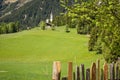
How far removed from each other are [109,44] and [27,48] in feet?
341

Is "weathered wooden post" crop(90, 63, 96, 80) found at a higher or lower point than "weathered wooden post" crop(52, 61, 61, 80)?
lower

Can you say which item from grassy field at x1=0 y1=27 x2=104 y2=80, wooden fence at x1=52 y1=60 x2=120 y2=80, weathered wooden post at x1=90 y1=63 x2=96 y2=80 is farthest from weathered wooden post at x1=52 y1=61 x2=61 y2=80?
grassy field at x1=0 y1=27 x2=104 y2=80

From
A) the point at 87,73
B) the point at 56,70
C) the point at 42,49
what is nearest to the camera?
the point at 56,70

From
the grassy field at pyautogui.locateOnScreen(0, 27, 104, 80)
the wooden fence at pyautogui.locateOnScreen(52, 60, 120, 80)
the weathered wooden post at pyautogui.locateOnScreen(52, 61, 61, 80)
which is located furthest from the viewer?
the grassy field at pyautogui.locateOnScreen(0, 27, 104, 80)

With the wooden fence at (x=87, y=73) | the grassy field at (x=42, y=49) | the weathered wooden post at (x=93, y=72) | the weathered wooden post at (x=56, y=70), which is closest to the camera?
the weathered wooden post at (x=56, y=70)

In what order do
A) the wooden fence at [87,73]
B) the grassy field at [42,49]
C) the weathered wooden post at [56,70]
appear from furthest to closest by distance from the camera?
the grassy field at [42,49] < the wooden fence at [87,73] < the weathered wooden post at [56,70]

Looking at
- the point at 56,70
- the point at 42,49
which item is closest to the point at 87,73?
the point at 56,70

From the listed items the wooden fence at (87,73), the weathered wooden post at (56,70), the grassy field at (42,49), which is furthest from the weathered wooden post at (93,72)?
the grassy field at (42,49)

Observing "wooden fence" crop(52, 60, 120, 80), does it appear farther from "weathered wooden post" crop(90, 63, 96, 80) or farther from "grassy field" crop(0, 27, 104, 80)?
"grassy field" crop(0, 27, 104, 80)

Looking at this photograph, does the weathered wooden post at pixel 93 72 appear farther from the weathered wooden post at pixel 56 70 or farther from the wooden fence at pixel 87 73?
the weathered wooden post at pixel 56 70

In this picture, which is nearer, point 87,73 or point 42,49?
point 87,73

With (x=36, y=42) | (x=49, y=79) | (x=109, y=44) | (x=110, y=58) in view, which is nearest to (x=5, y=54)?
(x=36, y=42)

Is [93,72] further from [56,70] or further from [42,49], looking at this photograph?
[42,49]

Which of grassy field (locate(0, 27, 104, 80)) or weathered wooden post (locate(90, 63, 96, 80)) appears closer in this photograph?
weathered wooden post (locate(90, 63, 96, 80))
